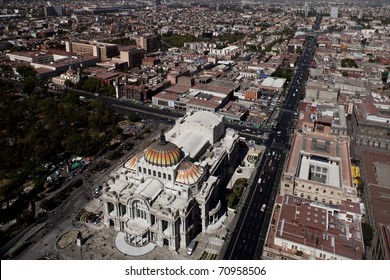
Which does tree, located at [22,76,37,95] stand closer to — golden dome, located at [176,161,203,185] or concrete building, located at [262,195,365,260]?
→ golden dome, located at [176,161,203,185]

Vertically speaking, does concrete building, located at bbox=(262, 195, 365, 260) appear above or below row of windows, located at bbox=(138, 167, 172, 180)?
below

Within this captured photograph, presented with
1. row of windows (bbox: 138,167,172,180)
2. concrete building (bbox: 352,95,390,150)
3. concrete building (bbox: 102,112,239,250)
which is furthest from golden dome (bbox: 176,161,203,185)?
concrete building (bbox: 352,95,390,150)

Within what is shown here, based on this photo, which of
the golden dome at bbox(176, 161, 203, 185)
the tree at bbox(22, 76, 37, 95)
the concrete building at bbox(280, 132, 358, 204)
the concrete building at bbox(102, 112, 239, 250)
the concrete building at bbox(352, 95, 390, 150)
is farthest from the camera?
the tree at bbox(22, 76, 37, 95)

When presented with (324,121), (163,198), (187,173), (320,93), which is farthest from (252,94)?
(163,198)

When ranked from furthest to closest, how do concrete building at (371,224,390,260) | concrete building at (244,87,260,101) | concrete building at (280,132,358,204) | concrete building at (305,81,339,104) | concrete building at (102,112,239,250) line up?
1. concrete building at (244,87,260,101)
2. concrete building at (305,81,339,104)
3. concrete building at (280,132,358,204)
4. concrete building at (102,112,239,250)
5. concrete building at (371,224,390,260)

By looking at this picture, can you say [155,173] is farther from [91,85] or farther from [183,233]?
[91,85]

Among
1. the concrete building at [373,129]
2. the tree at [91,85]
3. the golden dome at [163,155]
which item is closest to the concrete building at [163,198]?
the golden dome at [163,155]

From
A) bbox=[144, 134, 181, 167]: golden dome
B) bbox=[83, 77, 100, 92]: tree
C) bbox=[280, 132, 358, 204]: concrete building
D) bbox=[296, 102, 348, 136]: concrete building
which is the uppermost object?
bbox=[144, 134, 181, 167]: golden dome

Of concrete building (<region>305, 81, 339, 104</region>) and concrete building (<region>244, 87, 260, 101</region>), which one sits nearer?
concrete building (<region>305, 81, 339, 104</region>)
